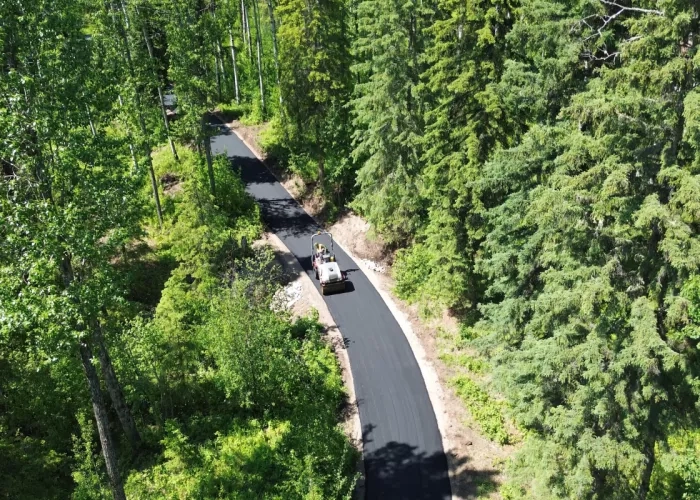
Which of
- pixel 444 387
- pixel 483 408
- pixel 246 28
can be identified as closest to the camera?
pixel 483 408

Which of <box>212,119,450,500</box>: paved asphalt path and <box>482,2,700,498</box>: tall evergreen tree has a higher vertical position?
<box>482,2,700,498</box>: tall evergreen tree

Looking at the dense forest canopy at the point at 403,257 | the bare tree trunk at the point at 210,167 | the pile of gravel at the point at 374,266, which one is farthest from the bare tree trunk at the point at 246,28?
the pile of gravel at the point at 374,266

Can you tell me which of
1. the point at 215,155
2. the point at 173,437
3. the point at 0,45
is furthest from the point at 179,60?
the point at 173,437

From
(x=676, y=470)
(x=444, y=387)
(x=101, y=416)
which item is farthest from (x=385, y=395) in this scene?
(x=101, y=416)

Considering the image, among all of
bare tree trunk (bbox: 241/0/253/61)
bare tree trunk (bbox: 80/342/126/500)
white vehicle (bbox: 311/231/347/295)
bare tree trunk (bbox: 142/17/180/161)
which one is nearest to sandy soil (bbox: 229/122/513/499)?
white vehicle (bbox: 311/231/347/295)

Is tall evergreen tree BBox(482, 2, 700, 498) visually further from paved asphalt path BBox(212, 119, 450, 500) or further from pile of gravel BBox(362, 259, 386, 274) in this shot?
pile of gravel BBox(362, 259, 386, 274)

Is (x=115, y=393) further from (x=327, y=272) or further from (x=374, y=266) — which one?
(x=374, y=266)
